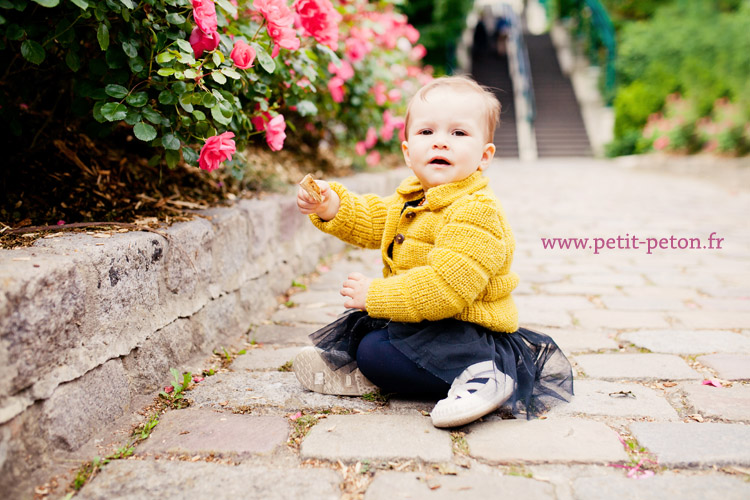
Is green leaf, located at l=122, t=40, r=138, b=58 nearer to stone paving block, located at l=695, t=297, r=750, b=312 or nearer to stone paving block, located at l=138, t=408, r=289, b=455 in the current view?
stone paving block, located at l=138, t=408, r=289, b=455

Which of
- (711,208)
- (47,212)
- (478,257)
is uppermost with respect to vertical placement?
(47,212)

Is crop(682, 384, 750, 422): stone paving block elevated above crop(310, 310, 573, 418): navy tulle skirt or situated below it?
below

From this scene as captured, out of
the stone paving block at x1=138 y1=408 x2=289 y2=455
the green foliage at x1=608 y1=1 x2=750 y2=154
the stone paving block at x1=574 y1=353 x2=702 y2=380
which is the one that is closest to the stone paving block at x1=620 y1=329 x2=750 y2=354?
the stone paving block at x1=574 y1=353 x2=702 y2=380

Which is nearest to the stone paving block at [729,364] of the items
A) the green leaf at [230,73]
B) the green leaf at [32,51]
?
the green leaf at [230,73]

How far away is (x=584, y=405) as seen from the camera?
6.08 ft

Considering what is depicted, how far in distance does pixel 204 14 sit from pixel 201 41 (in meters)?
0.12

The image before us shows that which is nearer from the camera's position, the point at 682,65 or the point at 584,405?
the point at 584,405

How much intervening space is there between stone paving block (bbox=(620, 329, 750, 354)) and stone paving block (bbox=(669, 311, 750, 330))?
97mm

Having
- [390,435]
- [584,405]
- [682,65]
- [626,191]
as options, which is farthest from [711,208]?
[682,65]

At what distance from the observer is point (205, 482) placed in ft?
4.58

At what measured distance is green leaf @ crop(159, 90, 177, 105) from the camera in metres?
1.85

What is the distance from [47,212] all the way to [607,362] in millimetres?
1955

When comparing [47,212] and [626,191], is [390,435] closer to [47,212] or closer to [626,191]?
[47,212]

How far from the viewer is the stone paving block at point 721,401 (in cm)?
178
